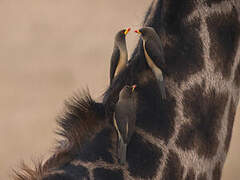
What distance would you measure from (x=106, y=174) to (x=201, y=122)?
0.33 m

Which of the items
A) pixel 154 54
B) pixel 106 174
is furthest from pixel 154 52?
pixel 106 174

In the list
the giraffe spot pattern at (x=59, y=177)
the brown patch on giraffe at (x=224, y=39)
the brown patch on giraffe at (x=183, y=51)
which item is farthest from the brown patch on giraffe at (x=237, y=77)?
A: the giraffe spot pattern at (x=59, y=177)

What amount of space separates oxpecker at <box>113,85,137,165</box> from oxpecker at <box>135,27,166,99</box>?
9 centimetres

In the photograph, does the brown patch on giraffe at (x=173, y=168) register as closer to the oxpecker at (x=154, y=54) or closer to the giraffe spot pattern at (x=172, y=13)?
the oxpecker at (x=154, y=54)

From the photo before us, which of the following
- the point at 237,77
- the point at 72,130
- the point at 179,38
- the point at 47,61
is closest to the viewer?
the point at 72,130

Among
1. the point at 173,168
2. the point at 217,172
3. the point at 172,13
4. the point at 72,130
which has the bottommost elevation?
the point at 217,172

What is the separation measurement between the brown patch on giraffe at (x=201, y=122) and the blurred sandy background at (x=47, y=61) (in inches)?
121

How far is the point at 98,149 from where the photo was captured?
135 centimetres

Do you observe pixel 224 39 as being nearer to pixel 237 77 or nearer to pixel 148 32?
pixel 237 77

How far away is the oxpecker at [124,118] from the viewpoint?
133 centimetres

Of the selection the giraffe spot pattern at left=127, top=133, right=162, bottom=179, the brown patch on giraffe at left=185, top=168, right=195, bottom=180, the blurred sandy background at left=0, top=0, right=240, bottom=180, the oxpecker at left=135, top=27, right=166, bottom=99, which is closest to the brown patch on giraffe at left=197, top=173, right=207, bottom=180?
the brown patch on giraffe at left=185, top=168, right=195, bottom=180

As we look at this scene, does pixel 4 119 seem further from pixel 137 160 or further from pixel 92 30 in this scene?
pixel 137 160

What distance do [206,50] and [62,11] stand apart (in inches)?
251

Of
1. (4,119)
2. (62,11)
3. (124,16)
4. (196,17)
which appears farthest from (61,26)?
(196,17)
